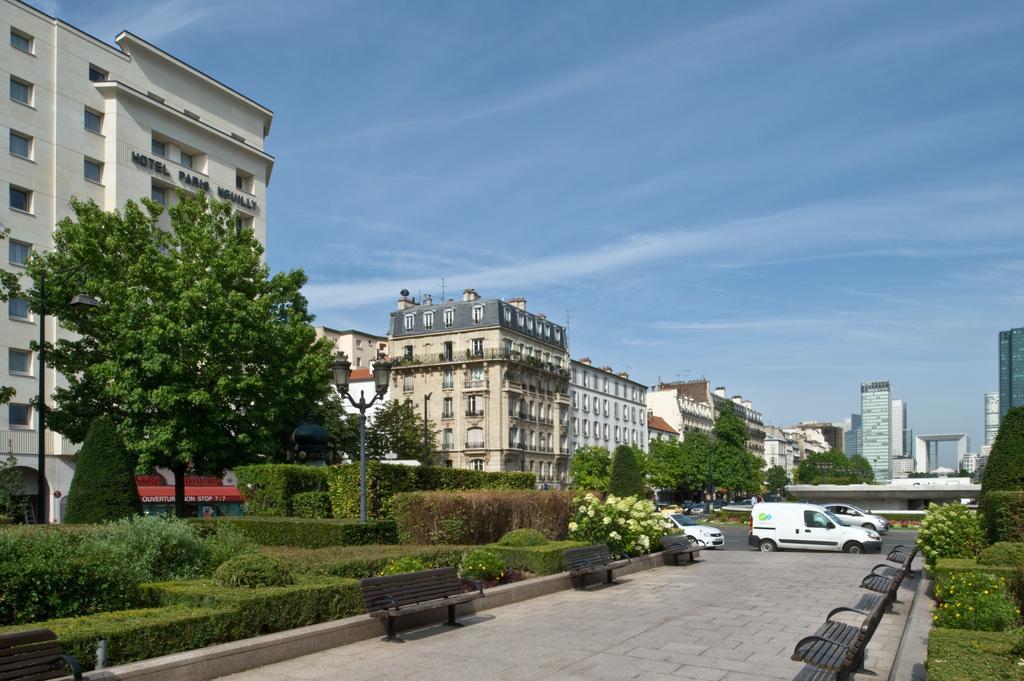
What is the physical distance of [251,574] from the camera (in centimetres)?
1098

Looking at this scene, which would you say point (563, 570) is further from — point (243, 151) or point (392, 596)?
point (243, 151)

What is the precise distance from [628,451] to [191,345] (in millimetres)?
17153

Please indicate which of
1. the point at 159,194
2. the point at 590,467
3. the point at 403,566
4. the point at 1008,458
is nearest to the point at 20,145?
the point at 159,194

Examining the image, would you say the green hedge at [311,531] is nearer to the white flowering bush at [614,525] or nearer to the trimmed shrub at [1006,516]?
the white flowering bush at [614,525]

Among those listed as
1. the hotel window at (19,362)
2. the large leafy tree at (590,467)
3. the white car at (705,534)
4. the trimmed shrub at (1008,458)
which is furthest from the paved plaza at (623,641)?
the large leafy tree at (590,467)

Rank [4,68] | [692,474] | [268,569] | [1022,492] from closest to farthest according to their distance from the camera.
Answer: [268,569] → [1022,492] → [4,68] → [692,474]

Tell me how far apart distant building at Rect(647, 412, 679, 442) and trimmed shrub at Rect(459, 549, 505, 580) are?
299 feet

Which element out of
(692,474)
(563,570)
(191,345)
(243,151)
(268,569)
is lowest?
(692,474)

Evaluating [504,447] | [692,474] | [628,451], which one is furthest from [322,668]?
[692,474]

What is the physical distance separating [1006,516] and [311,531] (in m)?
14.0

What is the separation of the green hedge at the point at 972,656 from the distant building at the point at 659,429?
3819 inches

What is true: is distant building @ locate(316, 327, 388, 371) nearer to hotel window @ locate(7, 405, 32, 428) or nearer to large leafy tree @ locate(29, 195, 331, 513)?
hotel window @ locate(7, 405, 32, 428)

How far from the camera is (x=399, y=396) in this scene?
249 ft

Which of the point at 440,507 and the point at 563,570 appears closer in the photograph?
the point at 563,570
